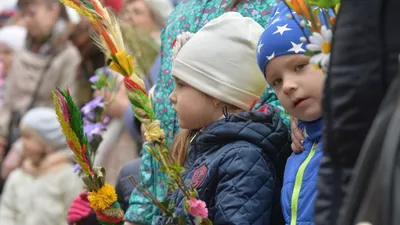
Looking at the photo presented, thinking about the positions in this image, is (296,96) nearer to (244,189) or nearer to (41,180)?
(244,189)

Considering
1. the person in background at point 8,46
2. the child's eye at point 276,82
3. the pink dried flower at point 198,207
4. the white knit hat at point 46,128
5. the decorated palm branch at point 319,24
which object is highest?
the decorated palm branch at point 319,24

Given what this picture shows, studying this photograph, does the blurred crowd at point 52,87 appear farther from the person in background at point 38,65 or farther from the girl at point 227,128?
the girl at point 227,128

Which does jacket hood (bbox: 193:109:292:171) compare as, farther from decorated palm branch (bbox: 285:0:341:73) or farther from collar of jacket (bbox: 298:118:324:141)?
decorated palm branch (bbox: 285:0:341:73)

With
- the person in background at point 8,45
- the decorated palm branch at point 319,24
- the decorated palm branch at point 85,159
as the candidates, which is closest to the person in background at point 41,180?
the person in background at point 8,45

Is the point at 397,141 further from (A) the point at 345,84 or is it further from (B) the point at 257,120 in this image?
(B) the point at 257,120

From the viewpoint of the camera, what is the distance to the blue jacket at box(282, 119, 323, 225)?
10.6 ft

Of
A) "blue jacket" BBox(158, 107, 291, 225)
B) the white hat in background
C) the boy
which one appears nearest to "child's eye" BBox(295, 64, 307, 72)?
the boy

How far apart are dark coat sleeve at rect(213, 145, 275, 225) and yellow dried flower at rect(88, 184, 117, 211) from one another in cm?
67

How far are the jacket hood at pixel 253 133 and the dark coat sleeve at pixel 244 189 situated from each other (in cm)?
6

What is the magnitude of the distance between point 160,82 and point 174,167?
0.97 metres

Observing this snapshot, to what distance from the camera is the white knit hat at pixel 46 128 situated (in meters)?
7.57

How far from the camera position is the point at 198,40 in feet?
12.7

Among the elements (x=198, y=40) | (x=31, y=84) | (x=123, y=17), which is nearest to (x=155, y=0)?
(x=123, y=17)

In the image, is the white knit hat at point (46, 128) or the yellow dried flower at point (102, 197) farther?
the white knit hat at point (46, 128)
